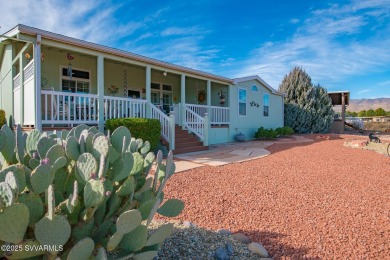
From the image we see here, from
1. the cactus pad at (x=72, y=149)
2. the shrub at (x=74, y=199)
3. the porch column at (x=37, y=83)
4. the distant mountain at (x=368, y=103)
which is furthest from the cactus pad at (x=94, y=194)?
the distant mountain at (x=368, y=103)

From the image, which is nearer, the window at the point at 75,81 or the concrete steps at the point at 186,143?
the concrete steps at the point at 186,143

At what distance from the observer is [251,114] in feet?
45.3

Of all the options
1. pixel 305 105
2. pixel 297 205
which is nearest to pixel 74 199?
pixel 297 205

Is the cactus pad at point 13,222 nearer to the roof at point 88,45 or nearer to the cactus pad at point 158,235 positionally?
the cactus pad at point 158,235

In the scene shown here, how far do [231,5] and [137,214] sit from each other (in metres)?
12.3

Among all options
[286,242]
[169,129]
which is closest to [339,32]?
[169,129]

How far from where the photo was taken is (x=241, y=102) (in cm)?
1318

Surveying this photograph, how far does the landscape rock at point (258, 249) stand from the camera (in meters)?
2.21

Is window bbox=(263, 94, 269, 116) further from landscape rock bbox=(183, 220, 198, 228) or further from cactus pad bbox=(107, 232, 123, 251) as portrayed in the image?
cactus pad bbox=(107, 232, 123, 251)

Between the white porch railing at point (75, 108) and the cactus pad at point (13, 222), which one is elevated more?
the white porch railing at point (75, 108)

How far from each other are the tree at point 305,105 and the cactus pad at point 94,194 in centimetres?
1813

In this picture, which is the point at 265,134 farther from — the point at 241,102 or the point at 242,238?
the point at 242,238

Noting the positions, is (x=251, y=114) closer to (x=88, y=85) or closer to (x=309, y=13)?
(x=309, y=13)

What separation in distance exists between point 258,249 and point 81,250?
175 centimetres
